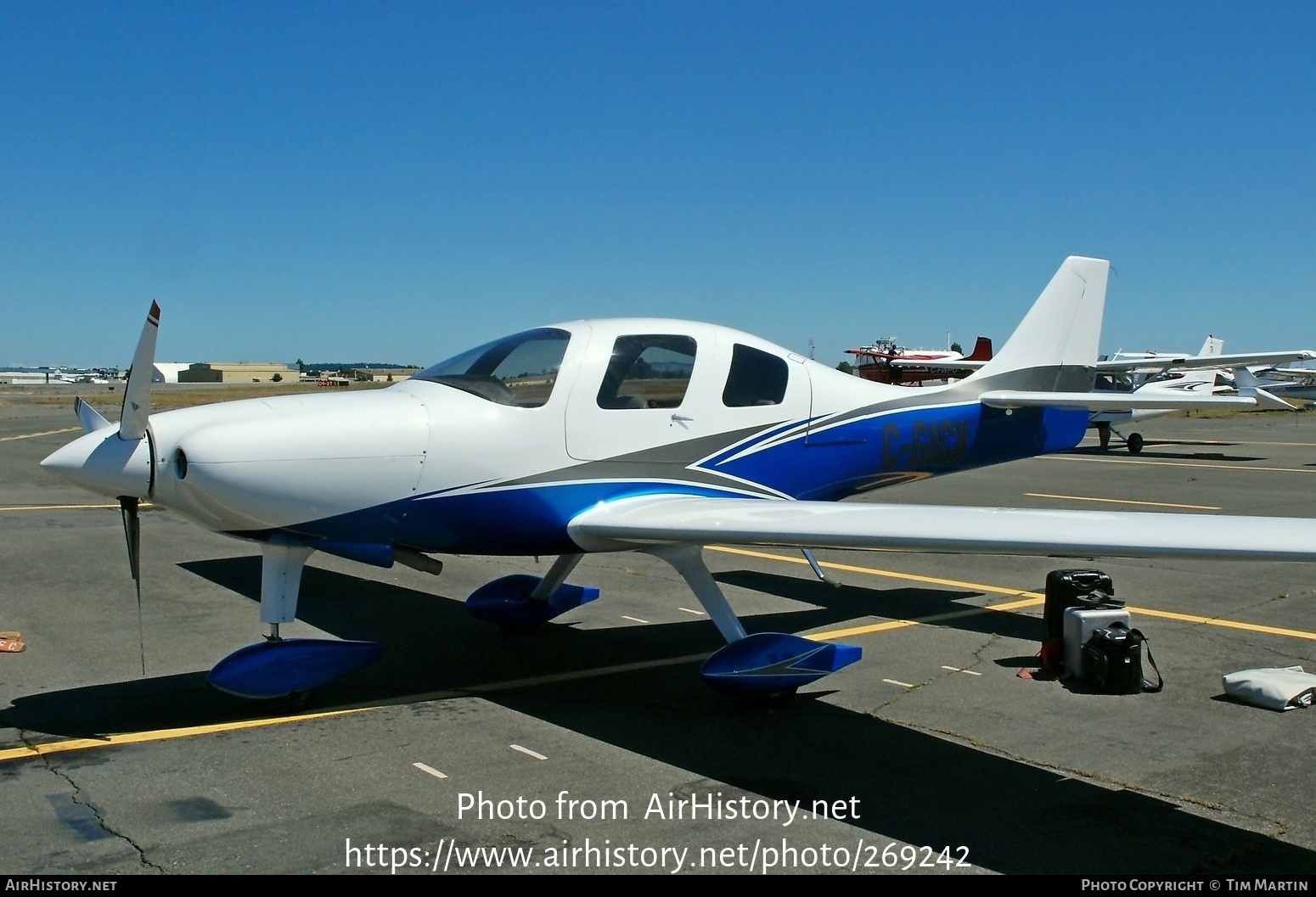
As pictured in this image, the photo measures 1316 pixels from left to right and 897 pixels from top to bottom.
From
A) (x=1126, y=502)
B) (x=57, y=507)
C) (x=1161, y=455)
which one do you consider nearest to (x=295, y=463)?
(x=57, y=507)

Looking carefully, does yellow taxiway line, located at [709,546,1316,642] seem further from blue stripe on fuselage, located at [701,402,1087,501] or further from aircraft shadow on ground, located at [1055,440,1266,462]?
aircraft shadow on ground, located at [1055,440,1266,462]

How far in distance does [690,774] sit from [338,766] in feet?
5.94

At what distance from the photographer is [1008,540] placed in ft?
17.6

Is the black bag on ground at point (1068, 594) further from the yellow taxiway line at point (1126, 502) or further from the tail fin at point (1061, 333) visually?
the yellow taxiway line at point (1126, 502)

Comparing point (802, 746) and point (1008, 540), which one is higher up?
point (1008, 540)

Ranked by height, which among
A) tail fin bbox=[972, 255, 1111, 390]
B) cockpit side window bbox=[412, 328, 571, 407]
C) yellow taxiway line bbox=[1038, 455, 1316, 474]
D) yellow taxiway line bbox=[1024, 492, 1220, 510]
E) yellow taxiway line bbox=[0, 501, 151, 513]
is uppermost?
tail fin bbox=[972, 255, 1111, 390]

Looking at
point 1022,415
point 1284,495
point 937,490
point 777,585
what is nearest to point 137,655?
point 777,585

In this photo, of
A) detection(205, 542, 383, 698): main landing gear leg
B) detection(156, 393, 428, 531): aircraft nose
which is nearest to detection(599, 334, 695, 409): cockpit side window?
detection(156, 393, 428, 531): aircraft nose

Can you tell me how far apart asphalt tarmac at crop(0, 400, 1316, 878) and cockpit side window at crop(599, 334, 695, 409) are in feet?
6.32

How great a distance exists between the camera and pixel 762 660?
6301mm

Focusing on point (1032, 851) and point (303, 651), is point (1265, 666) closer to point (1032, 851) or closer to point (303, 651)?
point (1032, 851)

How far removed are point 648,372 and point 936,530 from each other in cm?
228

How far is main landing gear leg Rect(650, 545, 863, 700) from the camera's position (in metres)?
6.23

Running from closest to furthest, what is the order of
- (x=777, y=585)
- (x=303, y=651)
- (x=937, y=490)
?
1. (x=303, y=651)
2. (x=777, y=585)
3. (x=937, y=490)
